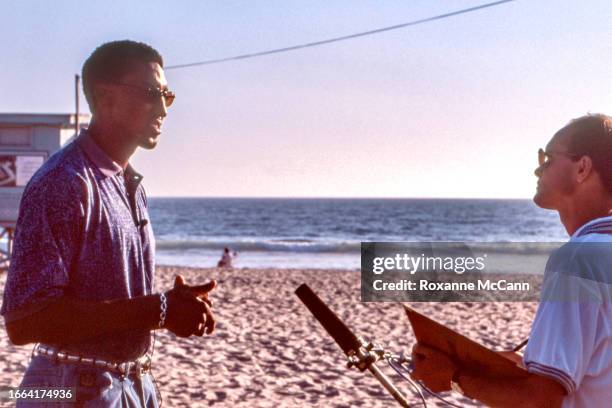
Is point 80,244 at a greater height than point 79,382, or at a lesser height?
greater

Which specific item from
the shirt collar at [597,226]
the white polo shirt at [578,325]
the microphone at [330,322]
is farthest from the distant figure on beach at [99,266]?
the shirt collar at [597,226]

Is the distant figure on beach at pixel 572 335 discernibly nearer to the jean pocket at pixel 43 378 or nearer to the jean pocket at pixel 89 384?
the jean pocket at pixel 89 384

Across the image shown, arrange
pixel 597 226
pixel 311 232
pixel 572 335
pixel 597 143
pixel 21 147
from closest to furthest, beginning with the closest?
pixel 572 335 < pixel 597 226 < pixel 597 143 < pixel 21 147 < pixel 311 232

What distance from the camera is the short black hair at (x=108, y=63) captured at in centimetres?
260

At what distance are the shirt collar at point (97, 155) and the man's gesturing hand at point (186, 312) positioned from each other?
44cm

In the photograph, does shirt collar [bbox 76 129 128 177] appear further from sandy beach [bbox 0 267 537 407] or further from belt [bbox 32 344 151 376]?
sandy beach [bbox 0 267 537 407]

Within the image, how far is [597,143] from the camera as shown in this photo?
219cm

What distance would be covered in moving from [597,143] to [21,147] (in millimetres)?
17378

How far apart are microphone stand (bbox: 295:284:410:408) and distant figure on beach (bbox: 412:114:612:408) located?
149 mm

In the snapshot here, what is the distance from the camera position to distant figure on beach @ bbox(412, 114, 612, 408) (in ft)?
6.45

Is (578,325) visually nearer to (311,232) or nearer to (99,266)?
(99,266)

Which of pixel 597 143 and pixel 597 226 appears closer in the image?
pixel 597 226

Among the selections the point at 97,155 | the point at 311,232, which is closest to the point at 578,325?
the point at 97,155

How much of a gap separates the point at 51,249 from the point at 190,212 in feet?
292
